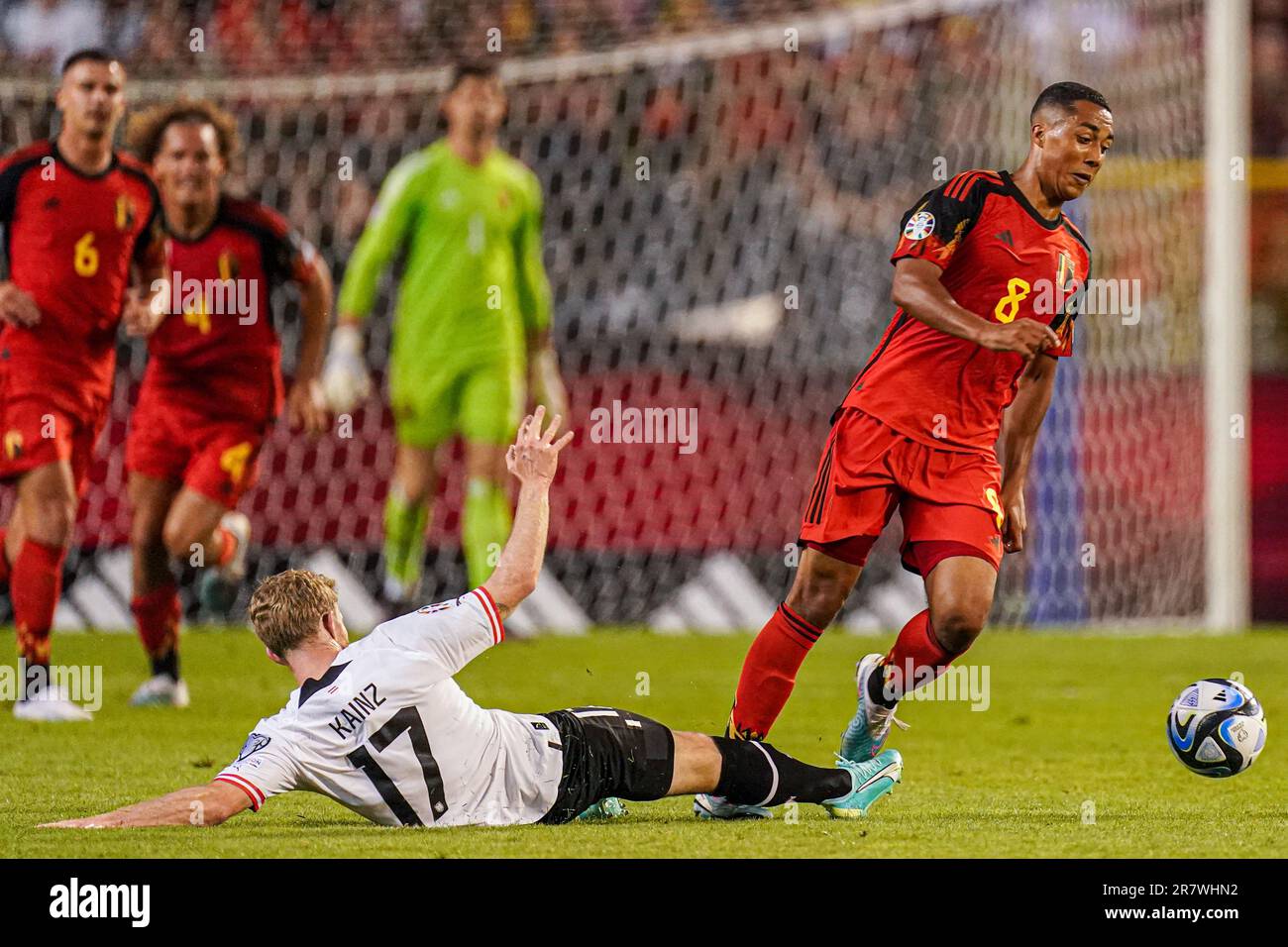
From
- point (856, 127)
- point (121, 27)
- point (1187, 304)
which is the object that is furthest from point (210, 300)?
point (1187, 304)

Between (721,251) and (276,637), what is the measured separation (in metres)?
9.20

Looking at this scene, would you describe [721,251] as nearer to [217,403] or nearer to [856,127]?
[856,127]

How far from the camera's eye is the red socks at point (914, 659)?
5.54 m

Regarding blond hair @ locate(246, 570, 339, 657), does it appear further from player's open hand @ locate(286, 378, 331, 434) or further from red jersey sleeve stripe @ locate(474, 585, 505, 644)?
player's open hand @ locate(286, 378, 331, 434)

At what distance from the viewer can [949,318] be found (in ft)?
17.4

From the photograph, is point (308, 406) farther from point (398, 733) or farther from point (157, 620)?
point (398, 733)

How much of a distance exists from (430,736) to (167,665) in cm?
370

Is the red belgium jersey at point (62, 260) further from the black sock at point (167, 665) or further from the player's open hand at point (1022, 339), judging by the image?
the player's open hand at point (1022, 339)

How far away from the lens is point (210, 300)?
27.4 feet

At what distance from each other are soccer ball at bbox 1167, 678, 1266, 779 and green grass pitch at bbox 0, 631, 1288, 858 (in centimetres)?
13
